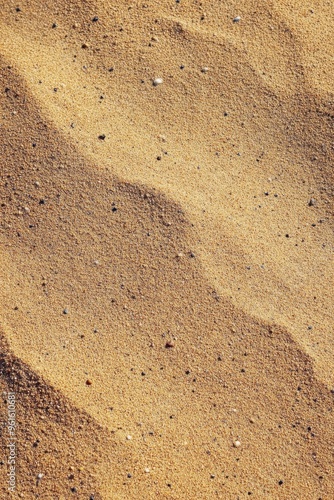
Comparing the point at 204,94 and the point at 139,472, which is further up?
the point at 204,94

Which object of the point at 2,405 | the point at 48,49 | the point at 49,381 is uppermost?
the point at 48,49

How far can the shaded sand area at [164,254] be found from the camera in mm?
2035

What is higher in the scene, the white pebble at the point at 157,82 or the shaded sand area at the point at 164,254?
the white pebble at the point at 157,82

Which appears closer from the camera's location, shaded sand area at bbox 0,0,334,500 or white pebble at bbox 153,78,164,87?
shaded sand area at bbox 0,0,334,500

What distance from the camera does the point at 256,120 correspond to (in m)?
2.21

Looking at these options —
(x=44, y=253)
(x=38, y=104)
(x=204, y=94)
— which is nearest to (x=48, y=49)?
(x=38, y=104)

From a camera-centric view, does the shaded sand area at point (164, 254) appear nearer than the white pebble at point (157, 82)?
Yes

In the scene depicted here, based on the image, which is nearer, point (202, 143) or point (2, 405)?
point (2, 405)

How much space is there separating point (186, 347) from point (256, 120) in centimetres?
99

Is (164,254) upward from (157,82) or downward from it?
downward

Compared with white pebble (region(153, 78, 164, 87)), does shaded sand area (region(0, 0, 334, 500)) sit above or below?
below

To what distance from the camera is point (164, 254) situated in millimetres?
2107

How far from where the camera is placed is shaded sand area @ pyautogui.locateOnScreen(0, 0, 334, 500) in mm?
2035

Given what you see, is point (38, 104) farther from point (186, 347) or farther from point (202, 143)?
point (186, 347)
